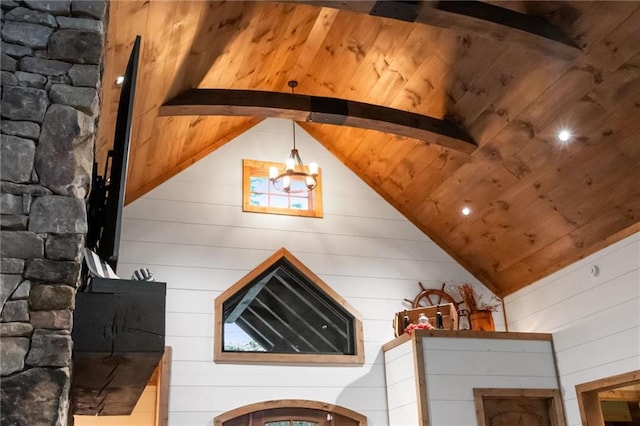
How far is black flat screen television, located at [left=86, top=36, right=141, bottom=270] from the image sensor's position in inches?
148

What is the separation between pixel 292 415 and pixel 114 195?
4217mm

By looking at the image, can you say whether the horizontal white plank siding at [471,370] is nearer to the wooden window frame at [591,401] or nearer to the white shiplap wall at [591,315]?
the white shiplap wall at [591,315]

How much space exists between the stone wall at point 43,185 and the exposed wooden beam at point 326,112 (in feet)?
8.68

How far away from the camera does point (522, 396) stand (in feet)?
23.4

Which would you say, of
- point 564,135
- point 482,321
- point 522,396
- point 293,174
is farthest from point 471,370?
point 293,174

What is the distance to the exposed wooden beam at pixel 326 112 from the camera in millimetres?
6246

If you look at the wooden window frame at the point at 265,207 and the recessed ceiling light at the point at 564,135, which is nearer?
the recessed ceiling light at the point at 564,135

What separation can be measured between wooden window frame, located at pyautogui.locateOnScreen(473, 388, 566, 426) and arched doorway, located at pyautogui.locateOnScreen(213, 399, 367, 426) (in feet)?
4.22

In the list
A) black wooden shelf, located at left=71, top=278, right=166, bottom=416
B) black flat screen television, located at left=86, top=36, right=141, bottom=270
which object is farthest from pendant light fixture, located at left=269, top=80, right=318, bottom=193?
black wooden shelf, located at left=71, top=278, right=166, bottom=416

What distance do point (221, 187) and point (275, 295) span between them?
1.45 meters

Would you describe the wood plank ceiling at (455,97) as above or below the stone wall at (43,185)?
above

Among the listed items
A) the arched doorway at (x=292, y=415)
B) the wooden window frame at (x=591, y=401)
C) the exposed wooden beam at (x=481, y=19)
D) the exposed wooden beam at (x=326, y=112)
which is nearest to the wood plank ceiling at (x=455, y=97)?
the exposed wooden beam at (x=481, y=19)

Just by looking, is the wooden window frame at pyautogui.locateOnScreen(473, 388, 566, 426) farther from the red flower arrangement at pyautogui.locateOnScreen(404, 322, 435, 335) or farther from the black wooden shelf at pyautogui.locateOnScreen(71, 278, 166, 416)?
the black wooden shelf at pyautogui.locateOnScreen(71, 278, 166, 416)

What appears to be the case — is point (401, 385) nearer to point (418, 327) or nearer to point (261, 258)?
point (418, 327)
